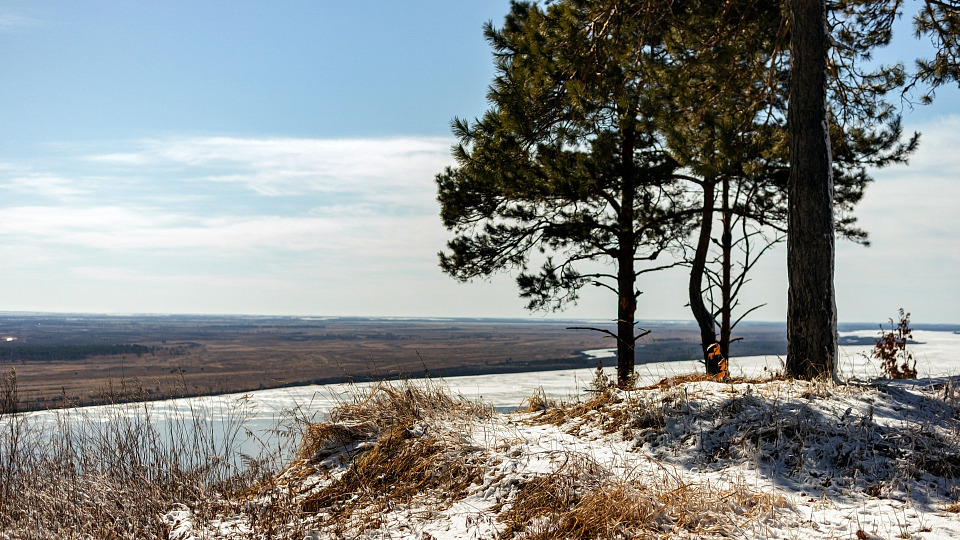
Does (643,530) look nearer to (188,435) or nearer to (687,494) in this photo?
(687,494)

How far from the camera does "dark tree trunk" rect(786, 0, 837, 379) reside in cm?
598

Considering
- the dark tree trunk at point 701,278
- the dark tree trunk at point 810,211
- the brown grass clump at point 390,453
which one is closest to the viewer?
the brown grass clump at point 390,453

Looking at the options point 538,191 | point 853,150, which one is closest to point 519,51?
point 538,191

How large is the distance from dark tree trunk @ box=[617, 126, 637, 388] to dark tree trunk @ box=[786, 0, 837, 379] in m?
4.35

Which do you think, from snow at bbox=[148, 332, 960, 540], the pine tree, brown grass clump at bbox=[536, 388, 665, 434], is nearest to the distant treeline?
the pine tree

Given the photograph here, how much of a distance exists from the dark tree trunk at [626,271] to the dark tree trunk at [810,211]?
171 inches

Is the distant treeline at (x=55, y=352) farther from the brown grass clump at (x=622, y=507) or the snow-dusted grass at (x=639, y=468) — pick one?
the brown grass clump at (x=622, y=507)

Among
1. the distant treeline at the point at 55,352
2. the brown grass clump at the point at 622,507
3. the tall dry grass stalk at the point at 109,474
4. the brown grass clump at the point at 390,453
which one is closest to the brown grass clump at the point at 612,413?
the brown grass clump at the point at 390,453

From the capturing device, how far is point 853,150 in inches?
426

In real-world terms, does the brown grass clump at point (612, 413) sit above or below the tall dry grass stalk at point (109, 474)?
above

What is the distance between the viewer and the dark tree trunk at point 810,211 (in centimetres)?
598

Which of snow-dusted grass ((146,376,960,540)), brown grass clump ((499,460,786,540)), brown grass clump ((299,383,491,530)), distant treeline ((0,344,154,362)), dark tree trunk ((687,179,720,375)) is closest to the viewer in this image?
brown grass clump ((499,460,786,540))

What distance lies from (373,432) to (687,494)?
295cm

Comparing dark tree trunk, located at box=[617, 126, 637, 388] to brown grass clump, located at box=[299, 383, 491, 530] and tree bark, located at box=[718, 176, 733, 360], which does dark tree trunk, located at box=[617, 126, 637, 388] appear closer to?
tree bark, located at box=[718, 176, 733, 360]
